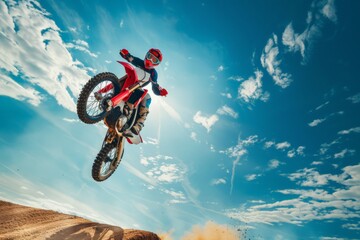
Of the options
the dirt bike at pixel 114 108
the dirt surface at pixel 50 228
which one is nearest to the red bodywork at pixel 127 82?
the dirt bike at pixel 114 108

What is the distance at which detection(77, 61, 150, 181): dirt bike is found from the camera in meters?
7.73

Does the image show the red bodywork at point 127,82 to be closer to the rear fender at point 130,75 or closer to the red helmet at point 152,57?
the rear fender at point 130,75

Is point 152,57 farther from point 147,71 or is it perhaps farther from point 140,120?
point 140,120

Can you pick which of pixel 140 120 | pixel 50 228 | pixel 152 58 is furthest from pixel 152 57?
pixel 50 228

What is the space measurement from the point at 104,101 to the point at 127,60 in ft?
7.08

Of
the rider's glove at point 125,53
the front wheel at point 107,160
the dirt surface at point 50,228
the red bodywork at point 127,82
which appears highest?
the rider's glove at point 125,53

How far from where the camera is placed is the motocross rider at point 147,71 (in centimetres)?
909

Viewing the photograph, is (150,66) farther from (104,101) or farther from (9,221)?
(9,221)

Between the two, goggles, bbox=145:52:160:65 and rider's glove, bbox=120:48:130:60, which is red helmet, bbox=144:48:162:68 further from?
rider's glove, bbox=120:48:130:60

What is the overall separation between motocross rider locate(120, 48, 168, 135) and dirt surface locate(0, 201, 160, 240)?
350 centimetres

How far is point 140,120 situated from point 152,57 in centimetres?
234

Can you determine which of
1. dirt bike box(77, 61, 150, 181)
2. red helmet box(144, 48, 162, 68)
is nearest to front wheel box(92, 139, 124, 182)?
dirt bike box(77, 61, 150, 181)

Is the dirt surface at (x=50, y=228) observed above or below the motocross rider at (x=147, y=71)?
below

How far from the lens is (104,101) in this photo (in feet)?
25.4
